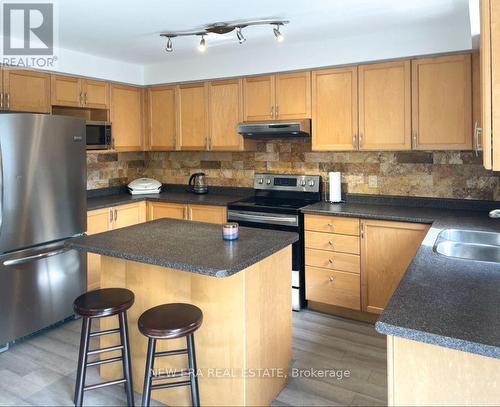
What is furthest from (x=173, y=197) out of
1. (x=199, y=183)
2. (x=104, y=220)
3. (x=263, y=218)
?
(x=263, y=218)

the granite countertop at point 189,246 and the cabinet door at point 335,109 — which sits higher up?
the cabinet door at point 335,109

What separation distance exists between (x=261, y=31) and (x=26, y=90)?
2.07 metres

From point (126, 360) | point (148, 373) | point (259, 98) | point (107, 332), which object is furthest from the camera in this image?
point (259, 98)

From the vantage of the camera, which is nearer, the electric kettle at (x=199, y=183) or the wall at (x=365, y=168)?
the wall at (x=365, y=168)

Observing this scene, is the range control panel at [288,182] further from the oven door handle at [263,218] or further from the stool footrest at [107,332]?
the stool footrest at [107,332]

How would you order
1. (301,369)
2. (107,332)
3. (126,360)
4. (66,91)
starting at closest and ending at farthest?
1. (126,360)
2. (107,332)
3. (301,369)
4. (66,91)

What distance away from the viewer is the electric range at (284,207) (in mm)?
3549

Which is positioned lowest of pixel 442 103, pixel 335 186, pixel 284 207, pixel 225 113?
pixel 284 207

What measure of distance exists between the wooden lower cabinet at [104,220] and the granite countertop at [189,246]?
135 cm

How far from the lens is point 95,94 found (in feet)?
13.7

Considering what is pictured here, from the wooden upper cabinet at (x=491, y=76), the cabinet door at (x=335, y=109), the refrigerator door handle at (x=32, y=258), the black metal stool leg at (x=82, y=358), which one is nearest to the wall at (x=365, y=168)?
the cabinet door at (x=335, y=109)

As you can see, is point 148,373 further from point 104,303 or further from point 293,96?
point 293,96

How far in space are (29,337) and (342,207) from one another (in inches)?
107

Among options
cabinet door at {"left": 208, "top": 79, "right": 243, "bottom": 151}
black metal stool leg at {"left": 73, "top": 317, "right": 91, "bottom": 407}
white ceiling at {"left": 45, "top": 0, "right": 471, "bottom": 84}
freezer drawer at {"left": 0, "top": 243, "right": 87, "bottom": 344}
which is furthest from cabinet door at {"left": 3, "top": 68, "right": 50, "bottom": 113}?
black metal stool leg at {"left": 73, "top": 317, "right": 91, "bottom": 407}
